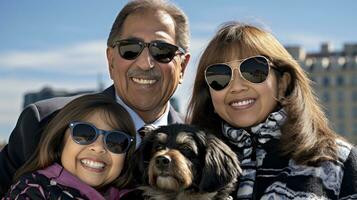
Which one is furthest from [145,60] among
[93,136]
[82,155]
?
[82,155]

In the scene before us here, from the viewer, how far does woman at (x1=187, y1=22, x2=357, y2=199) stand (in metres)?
5.81

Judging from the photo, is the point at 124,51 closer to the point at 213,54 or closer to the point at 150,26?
the point at 150,26

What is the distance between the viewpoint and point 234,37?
6445mm

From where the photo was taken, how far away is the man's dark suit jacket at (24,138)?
6.65 meters

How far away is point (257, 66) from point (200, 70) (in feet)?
2.32

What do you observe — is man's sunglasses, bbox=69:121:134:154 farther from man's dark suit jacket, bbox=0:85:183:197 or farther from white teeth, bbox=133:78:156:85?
white teeth, bbox=133:78:156:85

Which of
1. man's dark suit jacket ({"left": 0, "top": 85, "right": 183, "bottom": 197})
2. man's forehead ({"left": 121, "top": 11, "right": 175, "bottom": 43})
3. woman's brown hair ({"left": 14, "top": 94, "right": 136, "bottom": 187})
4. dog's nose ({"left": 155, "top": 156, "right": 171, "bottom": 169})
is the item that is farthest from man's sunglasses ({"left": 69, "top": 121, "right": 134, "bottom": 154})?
man's forehead ({"left": 121, "top": 11, "right": 175, "bottom": 43})

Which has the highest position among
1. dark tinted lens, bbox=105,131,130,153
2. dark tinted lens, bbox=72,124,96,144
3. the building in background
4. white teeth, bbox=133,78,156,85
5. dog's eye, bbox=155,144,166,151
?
white teeth, bbox=133,78,156,85

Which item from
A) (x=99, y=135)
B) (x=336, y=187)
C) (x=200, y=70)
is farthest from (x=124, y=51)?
(x=336, y=187)

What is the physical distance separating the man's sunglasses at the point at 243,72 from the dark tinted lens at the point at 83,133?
1277 mm

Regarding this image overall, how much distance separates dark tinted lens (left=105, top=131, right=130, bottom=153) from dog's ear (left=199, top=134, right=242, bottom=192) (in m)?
0.78

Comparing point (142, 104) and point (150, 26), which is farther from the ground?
point (150, 26)

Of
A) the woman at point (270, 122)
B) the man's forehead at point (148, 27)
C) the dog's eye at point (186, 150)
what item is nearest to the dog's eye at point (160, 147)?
the dog's eye at point (186, 150)

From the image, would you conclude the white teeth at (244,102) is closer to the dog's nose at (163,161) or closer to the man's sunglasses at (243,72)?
the man's sunglasses at (243,72)
